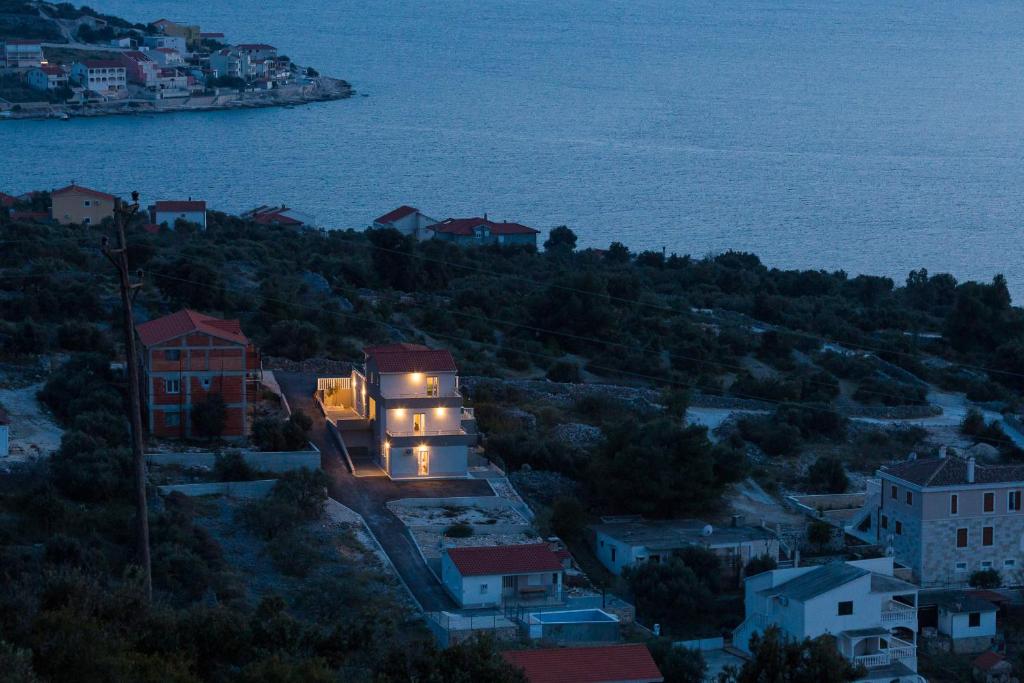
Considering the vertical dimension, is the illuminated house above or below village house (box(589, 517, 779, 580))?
above

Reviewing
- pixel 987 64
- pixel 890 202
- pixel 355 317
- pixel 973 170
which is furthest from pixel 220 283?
pixel 987 64

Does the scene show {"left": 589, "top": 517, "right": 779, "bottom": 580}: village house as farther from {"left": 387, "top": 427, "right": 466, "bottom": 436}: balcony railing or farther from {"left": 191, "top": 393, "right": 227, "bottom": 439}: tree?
{"left": 191, "top": 393, "right": 227, "bottom": 439}: tree

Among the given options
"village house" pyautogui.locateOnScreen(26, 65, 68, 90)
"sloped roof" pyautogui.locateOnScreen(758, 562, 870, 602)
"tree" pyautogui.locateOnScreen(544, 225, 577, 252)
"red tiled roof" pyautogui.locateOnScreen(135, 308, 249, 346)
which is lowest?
"sloped roof" pyautogui.locateOnScreen(758, 562, 870, 602)

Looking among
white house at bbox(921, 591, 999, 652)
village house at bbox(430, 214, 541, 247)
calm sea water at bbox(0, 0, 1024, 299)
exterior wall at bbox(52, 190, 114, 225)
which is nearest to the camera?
white house at bbox(921, 591, 999, 652)

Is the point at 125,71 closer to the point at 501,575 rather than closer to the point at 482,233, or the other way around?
the point at 482,233

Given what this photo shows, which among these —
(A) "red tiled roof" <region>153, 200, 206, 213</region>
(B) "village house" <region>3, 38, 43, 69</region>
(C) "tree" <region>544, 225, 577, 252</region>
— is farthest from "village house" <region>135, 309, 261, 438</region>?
(B) "village house" <region>3, 38, 43, 69</region>

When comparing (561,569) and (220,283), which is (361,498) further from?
(220,283)

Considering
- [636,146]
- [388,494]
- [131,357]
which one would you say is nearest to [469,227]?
[388,494]
